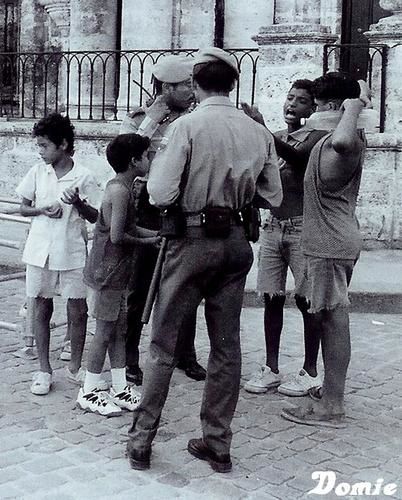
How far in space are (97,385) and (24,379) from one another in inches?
31.5

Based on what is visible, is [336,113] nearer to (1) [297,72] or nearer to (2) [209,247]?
(2) [209,247]

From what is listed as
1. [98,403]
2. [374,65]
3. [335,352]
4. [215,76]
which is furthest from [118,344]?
[374,65]

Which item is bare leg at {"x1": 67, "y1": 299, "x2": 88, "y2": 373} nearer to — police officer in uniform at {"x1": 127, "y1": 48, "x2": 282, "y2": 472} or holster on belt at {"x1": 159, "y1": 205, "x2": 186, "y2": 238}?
police officer in uniform at {"x1": 127, "y1": 48, "x2": 282, "y2": 472}

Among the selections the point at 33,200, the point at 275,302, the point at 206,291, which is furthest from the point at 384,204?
the point at 206,291

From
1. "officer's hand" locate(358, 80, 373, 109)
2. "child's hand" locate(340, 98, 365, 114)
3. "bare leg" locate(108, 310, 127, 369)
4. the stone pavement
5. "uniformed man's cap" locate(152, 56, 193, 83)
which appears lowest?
the stone pavement

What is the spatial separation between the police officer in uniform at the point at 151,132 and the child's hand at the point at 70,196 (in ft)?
1.73

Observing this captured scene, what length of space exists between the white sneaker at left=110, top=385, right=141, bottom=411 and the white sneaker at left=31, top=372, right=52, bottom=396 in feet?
1.49

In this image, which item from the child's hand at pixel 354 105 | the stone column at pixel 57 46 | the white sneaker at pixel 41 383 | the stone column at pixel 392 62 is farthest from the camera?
the stone column at pixel 57 46

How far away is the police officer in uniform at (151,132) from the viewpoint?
6.14 m

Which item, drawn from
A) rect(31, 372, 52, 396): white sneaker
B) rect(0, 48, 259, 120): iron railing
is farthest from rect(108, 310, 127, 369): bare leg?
rect(0, 48, 259, 120): iron railing

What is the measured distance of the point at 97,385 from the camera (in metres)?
5.83

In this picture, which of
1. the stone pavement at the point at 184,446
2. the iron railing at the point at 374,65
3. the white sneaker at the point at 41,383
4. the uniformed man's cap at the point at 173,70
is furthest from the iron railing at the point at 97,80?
the white sneaker at the point at 41,383

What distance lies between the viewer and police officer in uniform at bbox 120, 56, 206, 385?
6.14m

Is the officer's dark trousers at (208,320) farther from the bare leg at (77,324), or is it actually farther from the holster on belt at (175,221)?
the bare leg at (77,324)
